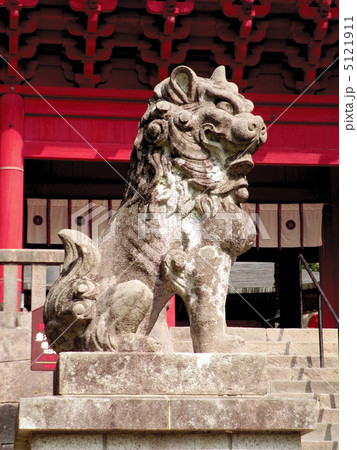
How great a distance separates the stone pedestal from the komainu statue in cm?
24

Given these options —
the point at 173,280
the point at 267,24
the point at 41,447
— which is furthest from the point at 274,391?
the point at 267,24

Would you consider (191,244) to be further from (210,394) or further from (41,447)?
(41,447)

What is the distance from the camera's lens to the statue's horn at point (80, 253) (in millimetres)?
4480

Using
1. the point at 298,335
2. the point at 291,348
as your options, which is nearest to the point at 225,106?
the point at 291,348

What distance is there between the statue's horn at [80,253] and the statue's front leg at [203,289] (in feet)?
1.41

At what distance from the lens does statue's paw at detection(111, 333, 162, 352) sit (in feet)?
13.5

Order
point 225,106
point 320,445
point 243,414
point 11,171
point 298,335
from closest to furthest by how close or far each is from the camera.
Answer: point 243,414, point 225,106, point 320,445, point 298,335, point 11,171

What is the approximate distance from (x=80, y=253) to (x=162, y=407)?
3.57ft

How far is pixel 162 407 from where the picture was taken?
151 inches

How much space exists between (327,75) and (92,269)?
7883 millimetres

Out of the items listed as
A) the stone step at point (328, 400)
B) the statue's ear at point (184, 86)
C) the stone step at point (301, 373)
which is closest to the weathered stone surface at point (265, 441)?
the statue's ear at point (184, 86)

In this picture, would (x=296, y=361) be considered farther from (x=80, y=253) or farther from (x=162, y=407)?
(x=162, y=407)

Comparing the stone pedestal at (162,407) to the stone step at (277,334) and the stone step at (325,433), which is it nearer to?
the stone step at (325,433)

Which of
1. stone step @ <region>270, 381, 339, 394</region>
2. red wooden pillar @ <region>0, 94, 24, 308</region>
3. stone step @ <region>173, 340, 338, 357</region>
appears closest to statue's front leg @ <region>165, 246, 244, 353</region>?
stone step @ <region>270, 381, 339, 394</region>
